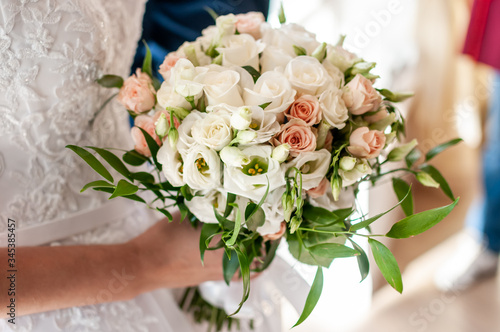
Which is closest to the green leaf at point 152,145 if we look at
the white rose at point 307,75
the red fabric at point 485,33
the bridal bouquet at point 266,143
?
the bridal bouquet at point 266,143

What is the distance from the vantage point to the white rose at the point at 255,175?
1.84 feet

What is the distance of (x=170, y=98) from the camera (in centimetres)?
62

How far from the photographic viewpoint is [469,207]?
8.87 ft

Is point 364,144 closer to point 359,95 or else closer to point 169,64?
point 359,95

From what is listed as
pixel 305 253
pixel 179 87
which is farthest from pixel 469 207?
pixel 179 87

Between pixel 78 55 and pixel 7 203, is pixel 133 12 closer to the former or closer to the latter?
pixel 78 55

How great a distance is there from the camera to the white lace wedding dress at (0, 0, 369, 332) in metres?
0.68

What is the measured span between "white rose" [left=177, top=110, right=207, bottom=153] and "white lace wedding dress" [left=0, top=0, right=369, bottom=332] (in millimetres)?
252

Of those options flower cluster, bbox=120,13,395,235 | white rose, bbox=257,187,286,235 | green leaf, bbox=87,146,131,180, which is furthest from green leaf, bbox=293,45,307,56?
green leaf, bbox=87,146,131,180

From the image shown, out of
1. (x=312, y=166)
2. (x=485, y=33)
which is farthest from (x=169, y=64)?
(x=485, y=33)

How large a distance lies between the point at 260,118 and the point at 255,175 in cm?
8

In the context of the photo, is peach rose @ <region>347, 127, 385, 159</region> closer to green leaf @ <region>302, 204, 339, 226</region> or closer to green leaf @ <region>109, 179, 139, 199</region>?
green leaf @ <region>302, 204, 339, 226</region>

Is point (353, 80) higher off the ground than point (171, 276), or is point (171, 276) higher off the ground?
point (353, 80)

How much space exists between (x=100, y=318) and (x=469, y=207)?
253 centimetres
